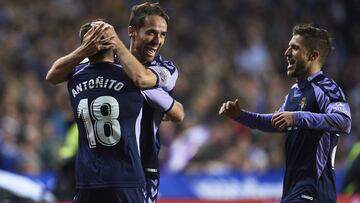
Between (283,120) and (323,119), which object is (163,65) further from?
(323,119)

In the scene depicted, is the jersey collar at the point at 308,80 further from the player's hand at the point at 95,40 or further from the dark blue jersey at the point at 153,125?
the player's hand at the point at 95,40

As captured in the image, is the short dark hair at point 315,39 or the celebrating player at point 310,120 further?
the short dark hair at point 315,39

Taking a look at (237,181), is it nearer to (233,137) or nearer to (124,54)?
(233,137)

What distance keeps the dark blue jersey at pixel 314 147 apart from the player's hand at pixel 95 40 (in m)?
1.65

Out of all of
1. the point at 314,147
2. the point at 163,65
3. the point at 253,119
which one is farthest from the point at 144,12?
the point at 314,147

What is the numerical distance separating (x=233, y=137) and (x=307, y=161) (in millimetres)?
8338

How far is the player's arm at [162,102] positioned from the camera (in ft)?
25.4

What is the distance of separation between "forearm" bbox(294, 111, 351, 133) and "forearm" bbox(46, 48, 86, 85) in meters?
1.70

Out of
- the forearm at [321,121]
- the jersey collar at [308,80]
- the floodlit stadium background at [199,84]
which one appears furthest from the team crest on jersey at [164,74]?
the floodlit stadium background at [199,84]

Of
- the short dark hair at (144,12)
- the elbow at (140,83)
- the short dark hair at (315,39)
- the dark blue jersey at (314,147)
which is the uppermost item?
the short dark hair at (144,12)

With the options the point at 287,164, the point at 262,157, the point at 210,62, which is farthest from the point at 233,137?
the point at 287,164

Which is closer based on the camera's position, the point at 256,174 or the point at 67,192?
the point at 67,192

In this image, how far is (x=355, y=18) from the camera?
19.1 m

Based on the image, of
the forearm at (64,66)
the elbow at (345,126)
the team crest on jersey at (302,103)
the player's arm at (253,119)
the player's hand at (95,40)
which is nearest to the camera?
the player's hand at (95,40)
